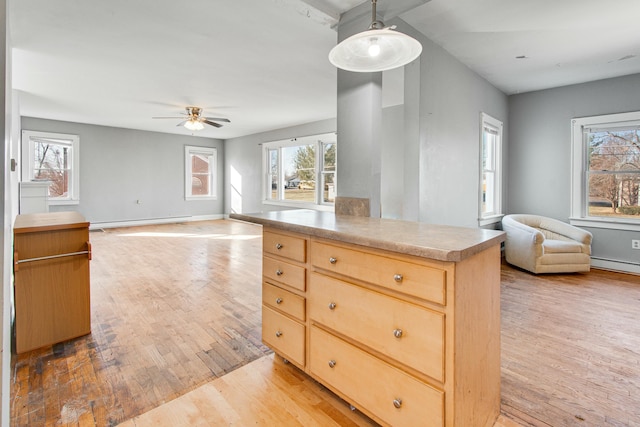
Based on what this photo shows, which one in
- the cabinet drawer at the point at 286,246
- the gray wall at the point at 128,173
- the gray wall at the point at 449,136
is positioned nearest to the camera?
the cabinet drawer at the point at 286,246

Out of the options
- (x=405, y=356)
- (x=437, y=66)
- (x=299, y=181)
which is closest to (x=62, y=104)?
(x=299, y=181)

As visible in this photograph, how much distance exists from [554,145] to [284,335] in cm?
493

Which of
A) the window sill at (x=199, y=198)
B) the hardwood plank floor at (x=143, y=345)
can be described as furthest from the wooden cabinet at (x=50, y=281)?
the window sill at (x=199, y=198)

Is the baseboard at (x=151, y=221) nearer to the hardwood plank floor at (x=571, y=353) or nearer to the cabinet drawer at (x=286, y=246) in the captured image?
the cabinet drawer at (x=286, y=246)

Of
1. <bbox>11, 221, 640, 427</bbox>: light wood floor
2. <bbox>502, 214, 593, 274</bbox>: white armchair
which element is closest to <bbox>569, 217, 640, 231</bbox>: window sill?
<bbox>502, 214, 593, 274</bbox>: white armchair

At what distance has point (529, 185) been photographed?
16.3 ft

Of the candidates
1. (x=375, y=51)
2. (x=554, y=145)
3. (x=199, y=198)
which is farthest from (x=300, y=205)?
(x=375, y=51)

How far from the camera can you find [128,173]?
25.7 feet

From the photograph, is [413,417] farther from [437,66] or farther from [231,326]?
[437,66]

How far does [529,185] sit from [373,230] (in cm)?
456

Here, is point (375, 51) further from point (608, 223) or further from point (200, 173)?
point (200, 173)

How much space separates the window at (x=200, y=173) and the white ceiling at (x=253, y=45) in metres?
3.71

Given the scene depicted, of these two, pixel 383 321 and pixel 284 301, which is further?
pixel 284 301

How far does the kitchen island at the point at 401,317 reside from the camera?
1175mm
